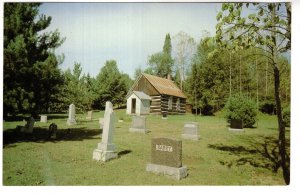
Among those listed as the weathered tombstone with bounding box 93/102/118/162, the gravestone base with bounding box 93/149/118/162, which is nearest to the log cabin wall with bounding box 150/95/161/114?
the weathered tombstone with bounding box 93/102/118/162

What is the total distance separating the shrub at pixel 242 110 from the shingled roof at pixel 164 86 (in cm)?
743

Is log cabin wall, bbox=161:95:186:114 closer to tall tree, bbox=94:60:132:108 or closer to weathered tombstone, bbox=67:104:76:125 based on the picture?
tall tree, bbox=94:60:132:108

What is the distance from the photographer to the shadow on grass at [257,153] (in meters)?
7.80

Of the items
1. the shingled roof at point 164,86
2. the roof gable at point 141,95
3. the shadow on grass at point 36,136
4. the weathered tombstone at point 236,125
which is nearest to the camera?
the shadow on grass at point 36,136

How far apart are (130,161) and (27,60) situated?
4544 millimetres

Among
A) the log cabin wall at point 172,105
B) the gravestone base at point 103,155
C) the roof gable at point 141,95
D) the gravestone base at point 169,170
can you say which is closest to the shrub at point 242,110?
the log cabin wall at point 172,105

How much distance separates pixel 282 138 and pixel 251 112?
6.95 meters

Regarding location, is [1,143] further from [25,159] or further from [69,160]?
[69,160]

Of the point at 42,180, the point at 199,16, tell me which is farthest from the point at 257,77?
the point at 42,180

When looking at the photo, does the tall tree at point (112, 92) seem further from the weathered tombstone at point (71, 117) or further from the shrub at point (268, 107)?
the shrub at point (268, 107)

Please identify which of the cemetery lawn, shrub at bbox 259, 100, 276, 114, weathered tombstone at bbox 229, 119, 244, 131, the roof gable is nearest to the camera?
the cemetery lawn

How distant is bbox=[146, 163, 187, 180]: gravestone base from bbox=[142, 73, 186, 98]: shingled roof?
14.0 metres

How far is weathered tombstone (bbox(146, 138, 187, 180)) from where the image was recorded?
22.5ft

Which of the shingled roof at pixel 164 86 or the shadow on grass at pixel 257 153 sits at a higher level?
the shingled roof at pixel 164 86
